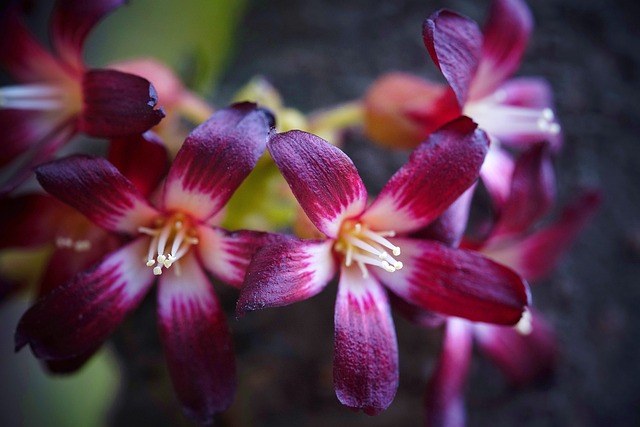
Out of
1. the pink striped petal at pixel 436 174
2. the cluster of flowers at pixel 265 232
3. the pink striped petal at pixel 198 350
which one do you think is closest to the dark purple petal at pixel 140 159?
the cluster of flowers at pixel 265 232

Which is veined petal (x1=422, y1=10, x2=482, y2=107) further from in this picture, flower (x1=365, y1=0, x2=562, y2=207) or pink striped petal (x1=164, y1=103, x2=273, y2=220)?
pink striped petal (x1=164, y1=103, x2=273, y2=220)

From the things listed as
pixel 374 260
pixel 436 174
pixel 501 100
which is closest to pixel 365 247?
pixel 374 260

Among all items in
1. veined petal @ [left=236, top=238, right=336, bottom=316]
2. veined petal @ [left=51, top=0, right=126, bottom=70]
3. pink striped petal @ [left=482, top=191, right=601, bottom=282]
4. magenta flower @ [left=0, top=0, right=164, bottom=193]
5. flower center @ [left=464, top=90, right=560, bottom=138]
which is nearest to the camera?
veined petal @ [left=236, top=238, right=336, bottom=316]

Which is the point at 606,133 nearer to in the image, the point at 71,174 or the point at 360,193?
the point at 360,193

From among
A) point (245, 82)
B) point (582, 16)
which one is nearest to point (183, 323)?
point (245, 82)

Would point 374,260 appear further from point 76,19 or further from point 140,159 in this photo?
point 76,19

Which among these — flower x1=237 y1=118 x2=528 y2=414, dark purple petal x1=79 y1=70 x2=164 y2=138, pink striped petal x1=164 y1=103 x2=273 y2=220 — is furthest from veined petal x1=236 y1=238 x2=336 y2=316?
dark purple petal x1=79 y1=70 x2=164 y2=138
